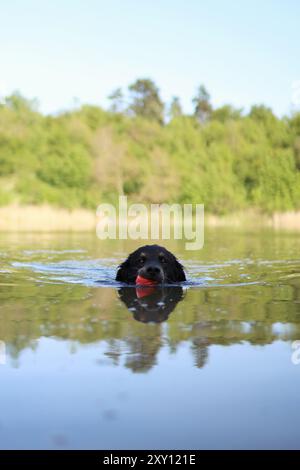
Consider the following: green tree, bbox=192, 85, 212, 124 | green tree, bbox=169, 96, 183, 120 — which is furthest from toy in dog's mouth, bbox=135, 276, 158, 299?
green tree, bbox=192, 85, 212, 124

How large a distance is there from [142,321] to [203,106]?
9043 cm

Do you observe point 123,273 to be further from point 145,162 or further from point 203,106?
point 203,106

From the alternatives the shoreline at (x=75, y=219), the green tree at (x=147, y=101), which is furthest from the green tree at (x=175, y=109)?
the shoreline at (x=75, y=219)

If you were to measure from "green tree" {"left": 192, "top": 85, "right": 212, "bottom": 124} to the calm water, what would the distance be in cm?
8781

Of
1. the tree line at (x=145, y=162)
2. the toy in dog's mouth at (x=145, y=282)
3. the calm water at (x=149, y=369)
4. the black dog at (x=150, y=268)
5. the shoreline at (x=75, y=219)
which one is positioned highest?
the tree line at (x=145, y=162)

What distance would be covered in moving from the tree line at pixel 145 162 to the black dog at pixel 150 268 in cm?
3890

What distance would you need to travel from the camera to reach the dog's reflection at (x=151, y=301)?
5.73 m

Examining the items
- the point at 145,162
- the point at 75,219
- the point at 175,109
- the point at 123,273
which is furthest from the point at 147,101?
the point at 123,273

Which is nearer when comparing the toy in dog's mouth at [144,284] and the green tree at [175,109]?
the toy in dog's mouth at [144,284]

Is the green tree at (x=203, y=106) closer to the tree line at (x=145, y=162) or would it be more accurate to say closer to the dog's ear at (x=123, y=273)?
the tree line at (x=145, y=162)

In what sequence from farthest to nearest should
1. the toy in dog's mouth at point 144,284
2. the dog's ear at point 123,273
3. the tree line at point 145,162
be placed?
the tree line at point 145,162
the dog's ear at point 123,273
the toy in dog's mouth at point 144,284

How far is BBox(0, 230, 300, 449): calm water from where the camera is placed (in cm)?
271

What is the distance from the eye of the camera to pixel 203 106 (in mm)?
93500

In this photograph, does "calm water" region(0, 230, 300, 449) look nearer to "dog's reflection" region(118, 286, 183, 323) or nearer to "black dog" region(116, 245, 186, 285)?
"dog's reflection" region(118, 286, 183, 323)
